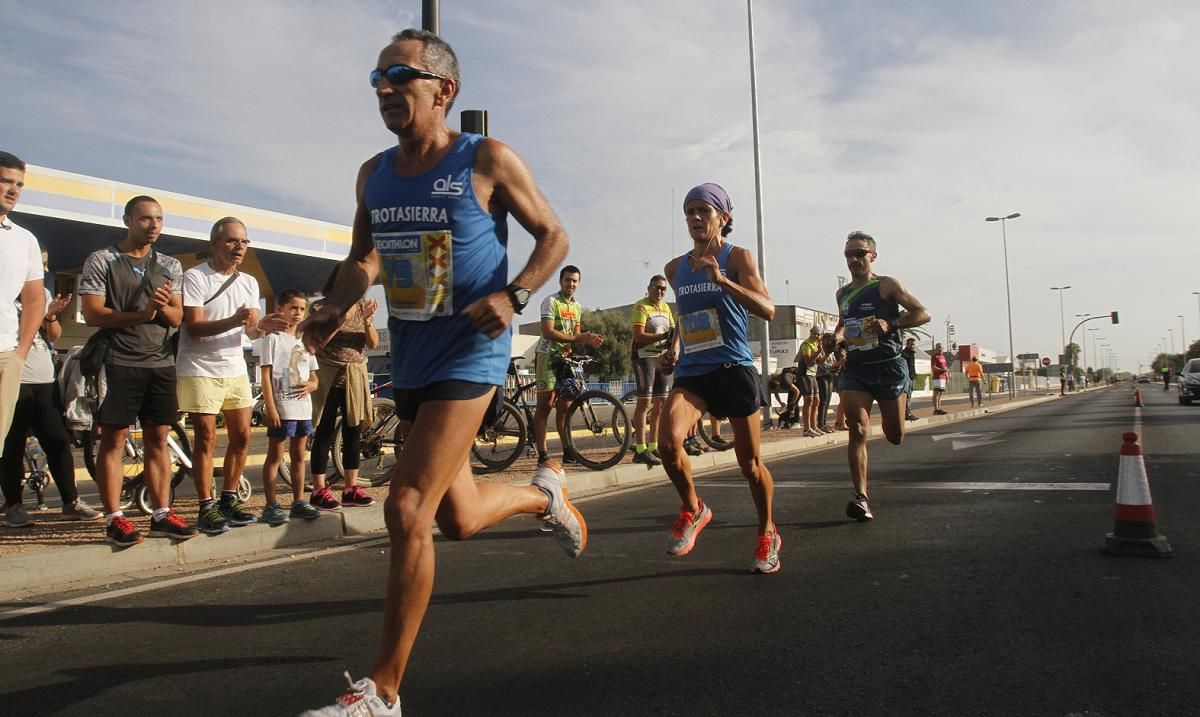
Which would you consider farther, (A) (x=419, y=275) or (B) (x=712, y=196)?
(B) (x=712, y=196)

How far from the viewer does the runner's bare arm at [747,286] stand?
4163 millimetres

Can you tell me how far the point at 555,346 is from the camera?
26.2 feet

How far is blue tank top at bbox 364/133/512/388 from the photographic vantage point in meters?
2.53

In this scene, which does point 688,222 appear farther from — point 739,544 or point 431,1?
point 431,1

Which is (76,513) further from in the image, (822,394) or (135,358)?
(822,394)

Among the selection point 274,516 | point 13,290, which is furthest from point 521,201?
point 274,516


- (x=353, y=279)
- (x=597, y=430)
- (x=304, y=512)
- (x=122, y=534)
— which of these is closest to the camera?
(x=353, y=279)

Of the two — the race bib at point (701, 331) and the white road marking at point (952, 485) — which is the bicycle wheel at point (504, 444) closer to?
the white road marking at point (952, 485)

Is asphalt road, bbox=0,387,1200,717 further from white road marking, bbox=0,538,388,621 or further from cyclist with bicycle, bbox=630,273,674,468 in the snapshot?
cyclist with bicycle, bbox=630,273,674,468

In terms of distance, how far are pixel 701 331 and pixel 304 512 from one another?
299 cm

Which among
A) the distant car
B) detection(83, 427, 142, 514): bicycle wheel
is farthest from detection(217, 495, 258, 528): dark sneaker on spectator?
the distant car

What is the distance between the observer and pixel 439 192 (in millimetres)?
2570

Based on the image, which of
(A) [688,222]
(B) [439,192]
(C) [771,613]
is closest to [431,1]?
(A) [688,222]

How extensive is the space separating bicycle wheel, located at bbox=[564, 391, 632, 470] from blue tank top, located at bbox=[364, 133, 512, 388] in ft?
18.1
